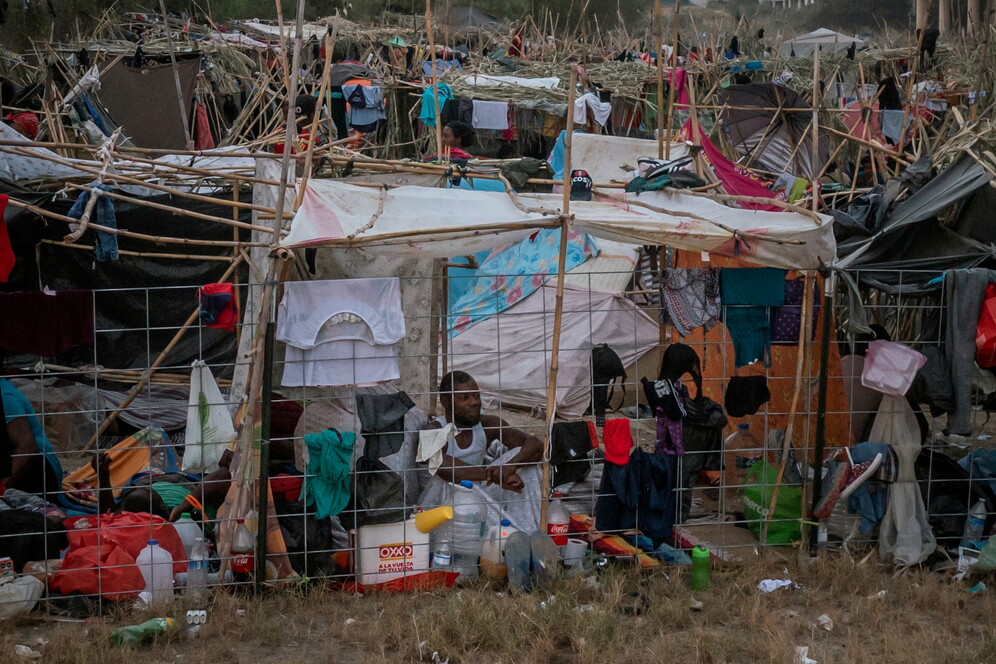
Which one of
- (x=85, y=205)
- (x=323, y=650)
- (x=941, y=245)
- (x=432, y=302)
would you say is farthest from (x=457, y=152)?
(x=323, y=650)

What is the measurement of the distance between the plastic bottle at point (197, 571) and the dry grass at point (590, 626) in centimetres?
15

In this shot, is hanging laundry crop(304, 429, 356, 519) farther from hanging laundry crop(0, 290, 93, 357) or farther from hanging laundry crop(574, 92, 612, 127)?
hanging laundry crop(574, 92, 612, 127)

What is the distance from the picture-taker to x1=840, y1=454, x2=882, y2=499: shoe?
6.32 meters

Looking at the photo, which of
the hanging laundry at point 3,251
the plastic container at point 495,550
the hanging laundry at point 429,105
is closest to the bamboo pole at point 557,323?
the plastic container at point 495,550

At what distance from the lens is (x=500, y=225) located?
5.79m

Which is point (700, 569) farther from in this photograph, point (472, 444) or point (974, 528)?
point (974, 528)

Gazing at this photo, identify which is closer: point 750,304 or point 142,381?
point 750,304

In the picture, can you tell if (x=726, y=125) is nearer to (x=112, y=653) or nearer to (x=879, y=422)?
(x=879, y=422)

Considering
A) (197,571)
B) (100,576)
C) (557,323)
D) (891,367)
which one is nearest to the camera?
(100,576)

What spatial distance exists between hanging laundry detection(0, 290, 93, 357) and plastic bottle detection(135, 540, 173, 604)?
4.30 feet

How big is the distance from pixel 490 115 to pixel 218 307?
9814 mm

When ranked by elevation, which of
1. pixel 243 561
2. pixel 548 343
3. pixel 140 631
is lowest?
pixel 140 631

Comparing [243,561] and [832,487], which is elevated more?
[832,487]

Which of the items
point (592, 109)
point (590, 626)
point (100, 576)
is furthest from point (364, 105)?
point (590, 626)
